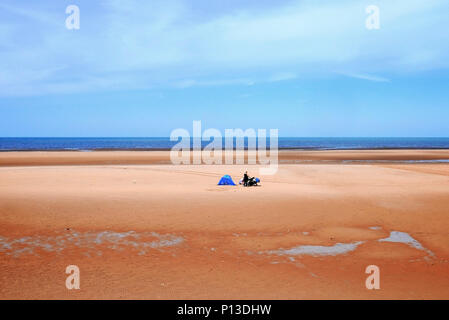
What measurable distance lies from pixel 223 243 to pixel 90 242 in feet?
13.0

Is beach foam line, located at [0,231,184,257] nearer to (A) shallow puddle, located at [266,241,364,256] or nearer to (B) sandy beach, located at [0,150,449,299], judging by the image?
(B) sandy beach, located at [0,150,449,299]

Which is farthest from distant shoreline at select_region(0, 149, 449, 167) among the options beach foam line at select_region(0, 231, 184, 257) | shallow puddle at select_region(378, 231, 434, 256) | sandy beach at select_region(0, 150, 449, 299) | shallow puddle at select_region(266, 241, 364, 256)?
shallow puddle at select_region(266, 241, 364, 256)

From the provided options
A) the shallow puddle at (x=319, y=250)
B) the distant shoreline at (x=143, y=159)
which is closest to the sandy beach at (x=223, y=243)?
the shallow puddle at (x=319, y=250)

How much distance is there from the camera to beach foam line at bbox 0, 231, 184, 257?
897 cm

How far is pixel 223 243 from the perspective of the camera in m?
9.61

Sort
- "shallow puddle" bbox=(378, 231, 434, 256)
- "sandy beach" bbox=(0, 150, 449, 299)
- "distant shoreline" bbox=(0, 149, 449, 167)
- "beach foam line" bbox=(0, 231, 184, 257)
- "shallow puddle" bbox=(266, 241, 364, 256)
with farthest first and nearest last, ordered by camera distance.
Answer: "distant shoreline" bbox=(0, 149, 449, 167), "shallow puddle" bbox=(378, 231, 434, 256), "beach foam line" bbox=(0, 231, 184, 257), "shallow puddle" bbox=(266, 241, 364, 256), "sandy beach" bbox=(0, 150, 449, 299)

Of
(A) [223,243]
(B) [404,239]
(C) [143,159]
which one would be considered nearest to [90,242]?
(A) [223,243]

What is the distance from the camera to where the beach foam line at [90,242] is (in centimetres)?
897

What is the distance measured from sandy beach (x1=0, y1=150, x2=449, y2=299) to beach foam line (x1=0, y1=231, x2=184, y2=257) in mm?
53

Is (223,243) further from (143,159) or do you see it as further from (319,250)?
(143,159)

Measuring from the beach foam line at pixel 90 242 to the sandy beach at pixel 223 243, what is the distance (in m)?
0.05
